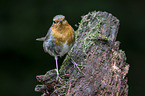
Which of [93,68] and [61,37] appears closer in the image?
[93,68]

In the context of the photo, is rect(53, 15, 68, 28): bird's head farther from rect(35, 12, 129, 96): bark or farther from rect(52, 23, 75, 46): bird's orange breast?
rect(35, 12, 129, 96): bark

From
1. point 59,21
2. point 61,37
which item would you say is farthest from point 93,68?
point 59,21

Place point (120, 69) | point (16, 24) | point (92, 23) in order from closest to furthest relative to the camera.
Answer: point (120, 69) → point (92, 23) → point (16, 24)

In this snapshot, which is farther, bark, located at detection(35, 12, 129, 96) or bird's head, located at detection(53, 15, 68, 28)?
bird's head, located at detection(53, 15, 68, 28)

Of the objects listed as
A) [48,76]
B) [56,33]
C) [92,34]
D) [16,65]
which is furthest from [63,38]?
[16,65]

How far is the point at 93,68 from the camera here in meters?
2.40

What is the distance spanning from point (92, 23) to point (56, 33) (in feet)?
2.00

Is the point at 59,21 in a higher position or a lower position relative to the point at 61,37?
higher

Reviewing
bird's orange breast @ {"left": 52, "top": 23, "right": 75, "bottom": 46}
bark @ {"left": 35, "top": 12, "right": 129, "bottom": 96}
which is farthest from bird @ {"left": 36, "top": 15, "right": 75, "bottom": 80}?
bark @ {"left": 35, "top": 12, "right": 129, "bottom": 96}

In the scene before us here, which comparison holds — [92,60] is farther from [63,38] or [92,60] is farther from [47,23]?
[47,23]

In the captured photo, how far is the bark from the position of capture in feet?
Result: 7.33

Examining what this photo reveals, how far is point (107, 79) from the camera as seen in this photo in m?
2.34

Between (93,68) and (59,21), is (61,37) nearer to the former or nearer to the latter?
(59,21)

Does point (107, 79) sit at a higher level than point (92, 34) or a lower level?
lower
